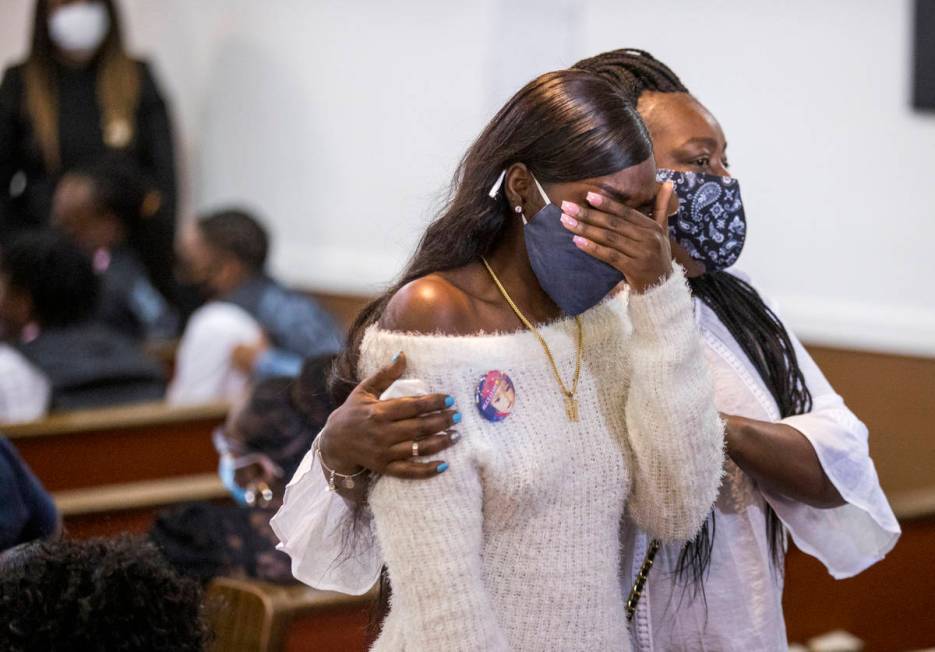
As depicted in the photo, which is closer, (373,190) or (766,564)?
(766,564)

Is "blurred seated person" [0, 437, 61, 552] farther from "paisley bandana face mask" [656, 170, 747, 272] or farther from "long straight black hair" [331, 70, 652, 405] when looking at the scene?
"paisley bandana face mask" [656, 170, 747, 272]

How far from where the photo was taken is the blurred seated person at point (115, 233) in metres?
6.00

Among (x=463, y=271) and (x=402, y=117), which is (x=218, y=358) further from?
(x=463, y=271)

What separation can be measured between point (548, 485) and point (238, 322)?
347cm

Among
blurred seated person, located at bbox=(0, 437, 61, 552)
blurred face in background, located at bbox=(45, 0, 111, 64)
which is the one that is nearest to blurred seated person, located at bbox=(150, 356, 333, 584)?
blurred seated person, located at bbox=(0, 437, 61, 552)

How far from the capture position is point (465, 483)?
5.12 feet

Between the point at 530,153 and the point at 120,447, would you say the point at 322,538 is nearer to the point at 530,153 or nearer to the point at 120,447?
the point at 530,153

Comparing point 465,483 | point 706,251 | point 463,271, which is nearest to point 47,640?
point 465,483

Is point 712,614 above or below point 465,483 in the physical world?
below

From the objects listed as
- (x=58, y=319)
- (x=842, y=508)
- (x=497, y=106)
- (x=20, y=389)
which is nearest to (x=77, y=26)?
(x=497, y=106)

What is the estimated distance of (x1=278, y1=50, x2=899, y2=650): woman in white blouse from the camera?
183cm

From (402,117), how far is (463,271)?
14.5 ft

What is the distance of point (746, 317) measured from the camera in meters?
2.06

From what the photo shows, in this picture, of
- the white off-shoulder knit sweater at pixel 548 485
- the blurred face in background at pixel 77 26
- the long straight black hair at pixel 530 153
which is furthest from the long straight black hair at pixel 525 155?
the blurred face in background at pixel 77 26
